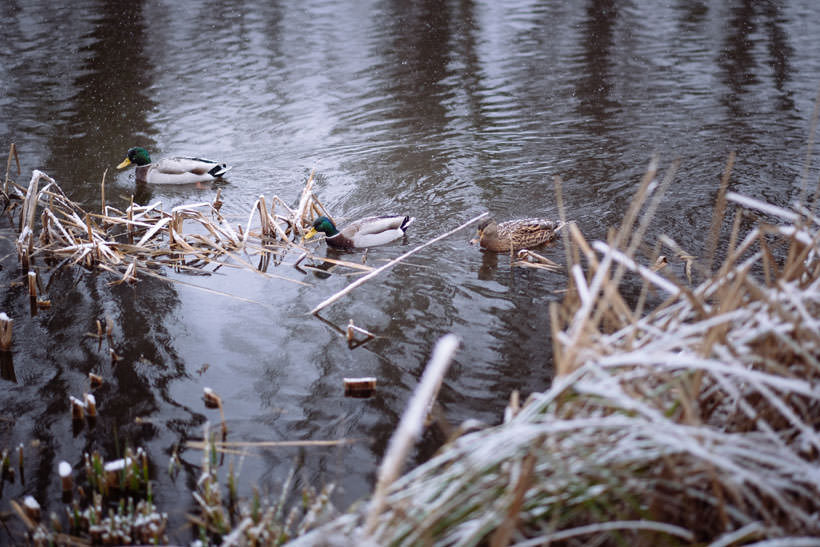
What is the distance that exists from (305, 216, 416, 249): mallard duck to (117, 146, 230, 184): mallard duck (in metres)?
2.36

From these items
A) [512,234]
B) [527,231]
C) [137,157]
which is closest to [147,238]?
[137,157]

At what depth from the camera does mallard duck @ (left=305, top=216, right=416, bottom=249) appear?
6.97 metres

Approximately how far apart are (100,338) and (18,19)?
1691cm

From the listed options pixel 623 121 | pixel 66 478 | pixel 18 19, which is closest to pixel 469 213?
pixel 623 121

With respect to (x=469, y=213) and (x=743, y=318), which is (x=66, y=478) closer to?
(x=743, y=318)

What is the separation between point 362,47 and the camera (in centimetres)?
1592

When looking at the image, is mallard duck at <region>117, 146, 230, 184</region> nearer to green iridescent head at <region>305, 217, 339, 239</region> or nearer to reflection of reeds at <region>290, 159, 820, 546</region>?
green iridescent head at <region>305, 217, 339, 239</region>

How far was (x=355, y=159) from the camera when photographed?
9.36 metres

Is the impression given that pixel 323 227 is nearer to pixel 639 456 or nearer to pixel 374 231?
pixel 374 231

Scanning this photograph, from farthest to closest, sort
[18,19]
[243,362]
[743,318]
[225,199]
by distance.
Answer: [18,19], [225,199], [243,362], [743,318]

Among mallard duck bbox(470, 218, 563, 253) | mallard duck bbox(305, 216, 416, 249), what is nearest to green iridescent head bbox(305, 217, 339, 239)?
mallard duck bbox(305, 216, 416, 249)

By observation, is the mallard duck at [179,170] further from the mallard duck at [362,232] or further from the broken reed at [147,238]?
the mallard duck at [362,232]

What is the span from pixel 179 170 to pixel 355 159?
6.90 ft

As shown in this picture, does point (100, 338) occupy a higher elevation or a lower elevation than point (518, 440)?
lower
